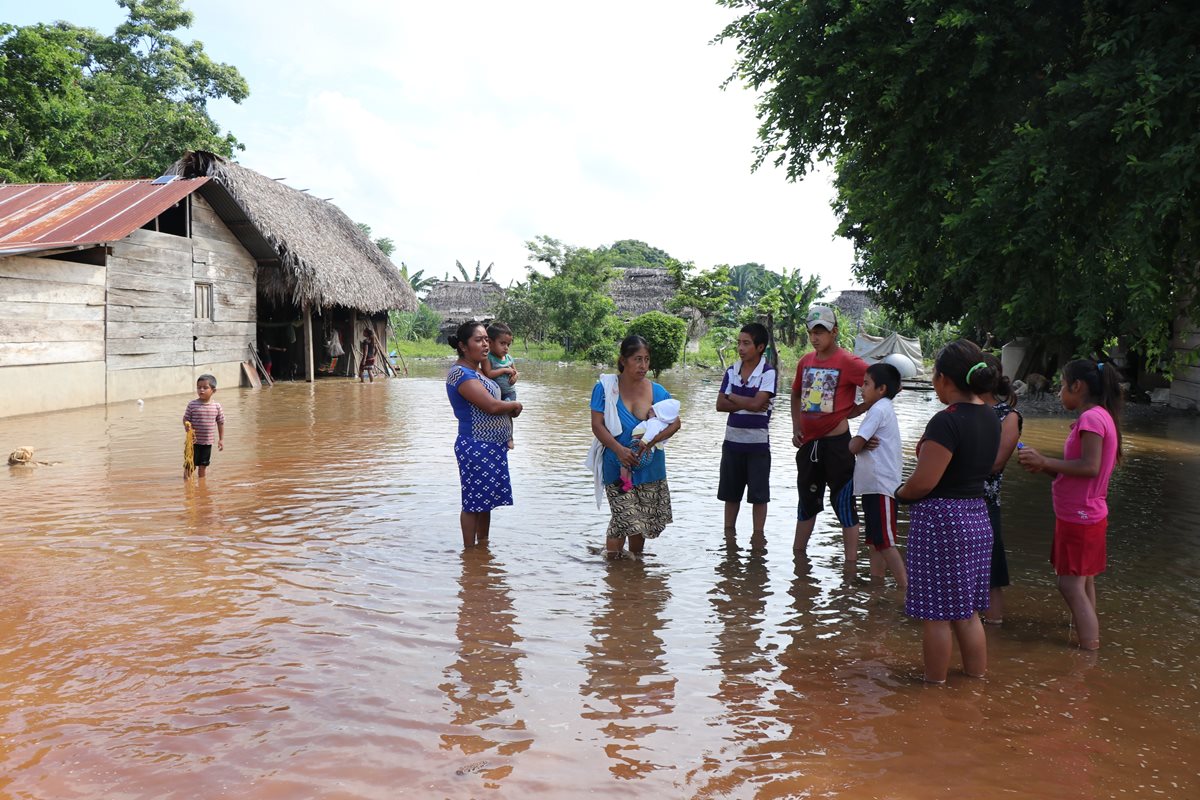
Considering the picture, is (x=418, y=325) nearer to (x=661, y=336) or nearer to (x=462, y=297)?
(x=462, y=297)

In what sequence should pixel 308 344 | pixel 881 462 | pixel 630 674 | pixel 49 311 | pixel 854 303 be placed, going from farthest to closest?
1. pixel 854 303
2. pixel 308 344
3. pixel 49 311
4. pixel 881 462
5. pixel 630 674

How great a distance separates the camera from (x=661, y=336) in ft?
106

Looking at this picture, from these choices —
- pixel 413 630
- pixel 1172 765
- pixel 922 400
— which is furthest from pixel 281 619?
pixel 922 400

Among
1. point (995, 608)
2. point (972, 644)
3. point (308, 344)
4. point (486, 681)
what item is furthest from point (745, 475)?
point (308, 344)

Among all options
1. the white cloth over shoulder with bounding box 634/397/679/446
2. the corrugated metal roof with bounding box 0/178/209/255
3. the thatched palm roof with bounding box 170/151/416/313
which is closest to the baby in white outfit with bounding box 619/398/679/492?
the white cloth over shoulder with bounding box 634/397/679/446

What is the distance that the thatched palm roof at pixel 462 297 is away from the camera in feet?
175

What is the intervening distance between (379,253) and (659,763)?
2805 cm

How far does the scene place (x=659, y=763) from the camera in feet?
11.8

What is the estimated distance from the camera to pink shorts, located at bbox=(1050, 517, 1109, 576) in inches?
187

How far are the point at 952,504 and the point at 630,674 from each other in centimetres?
172

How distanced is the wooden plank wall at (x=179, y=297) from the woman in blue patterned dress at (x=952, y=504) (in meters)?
17.4

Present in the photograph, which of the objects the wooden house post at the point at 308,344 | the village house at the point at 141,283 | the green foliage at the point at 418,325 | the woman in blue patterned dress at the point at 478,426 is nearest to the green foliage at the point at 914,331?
the wooden house post at the point at 308,344

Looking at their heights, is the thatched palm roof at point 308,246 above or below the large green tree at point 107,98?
below

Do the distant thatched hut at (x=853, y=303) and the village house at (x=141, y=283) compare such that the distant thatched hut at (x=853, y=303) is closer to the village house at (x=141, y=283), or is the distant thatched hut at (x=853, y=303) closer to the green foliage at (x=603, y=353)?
the green foliage at (x=603, y=353)
